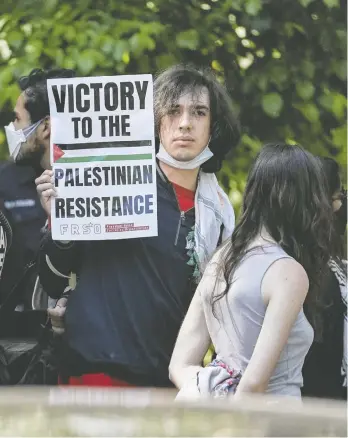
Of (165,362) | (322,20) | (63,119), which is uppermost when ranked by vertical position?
(322,20)

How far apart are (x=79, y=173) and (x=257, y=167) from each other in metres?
0.84

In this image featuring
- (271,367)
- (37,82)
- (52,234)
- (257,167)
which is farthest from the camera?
(37,82)

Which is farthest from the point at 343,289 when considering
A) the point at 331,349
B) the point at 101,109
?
the point at 101,109

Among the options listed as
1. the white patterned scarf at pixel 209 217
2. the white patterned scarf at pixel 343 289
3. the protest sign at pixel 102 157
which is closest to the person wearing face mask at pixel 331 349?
the white patterned scarf at pixel 343 289

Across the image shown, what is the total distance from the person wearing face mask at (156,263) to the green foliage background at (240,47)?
0.58 metres

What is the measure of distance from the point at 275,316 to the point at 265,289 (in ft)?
0.37

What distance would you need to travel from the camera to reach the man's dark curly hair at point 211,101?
4703mm

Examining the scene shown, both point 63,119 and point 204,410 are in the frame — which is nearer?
point 204,410

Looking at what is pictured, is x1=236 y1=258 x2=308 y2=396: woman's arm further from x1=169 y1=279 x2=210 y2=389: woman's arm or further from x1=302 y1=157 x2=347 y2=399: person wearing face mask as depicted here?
x1=302 y1=157 x2=347 y2=399: person wearing face mask

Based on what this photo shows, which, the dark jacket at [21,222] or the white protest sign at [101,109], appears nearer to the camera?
the white protest sign at [101,109]

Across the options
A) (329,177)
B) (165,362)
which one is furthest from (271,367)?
(329,177)

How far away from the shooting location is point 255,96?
5.44 m

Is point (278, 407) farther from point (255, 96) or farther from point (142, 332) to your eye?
point (255, 96)

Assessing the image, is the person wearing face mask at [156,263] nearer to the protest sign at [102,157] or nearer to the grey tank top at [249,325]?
the protest sign at [102,157]
